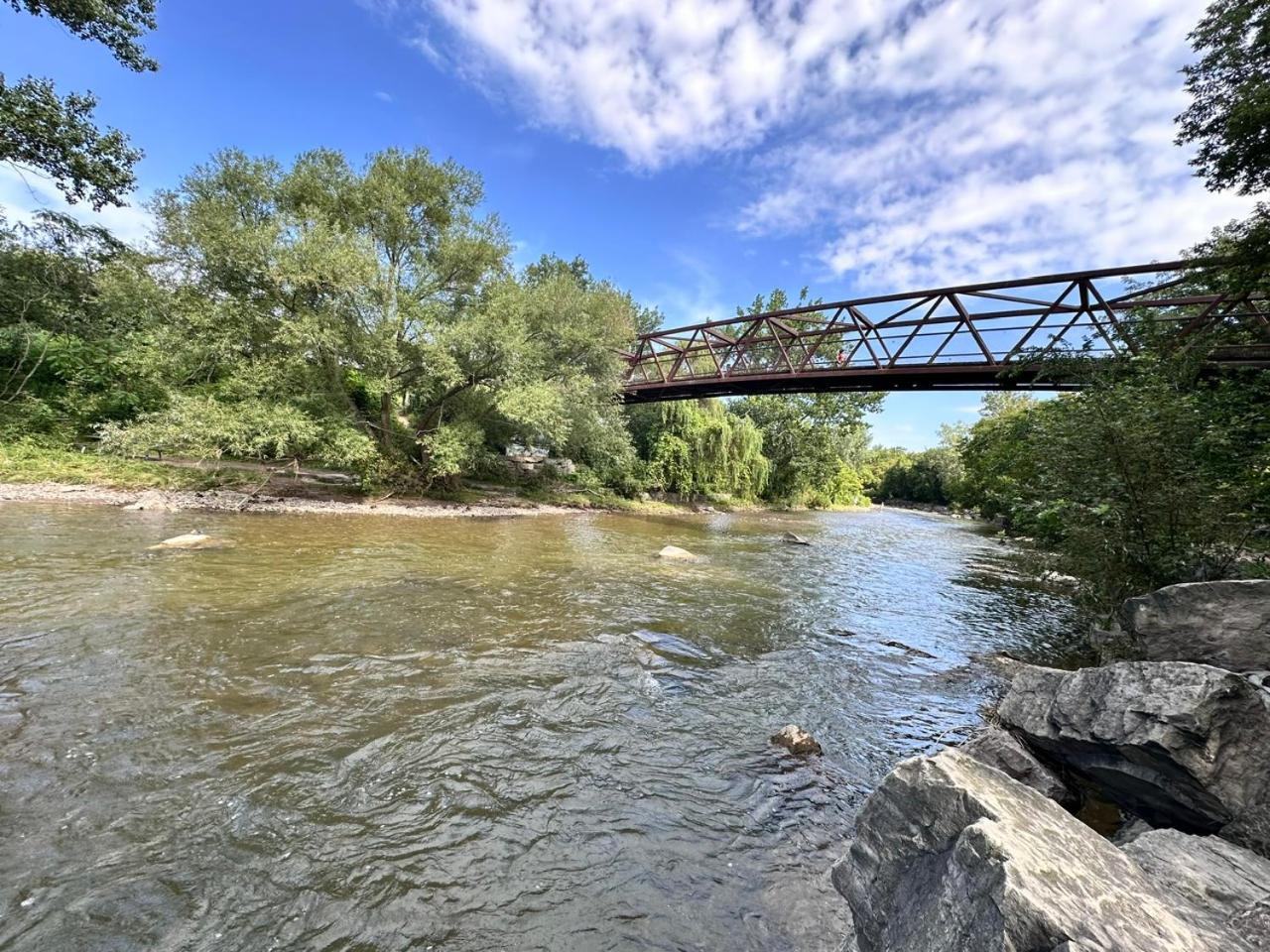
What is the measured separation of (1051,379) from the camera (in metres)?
12.0

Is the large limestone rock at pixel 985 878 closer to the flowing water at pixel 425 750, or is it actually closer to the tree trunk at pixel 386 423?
the flowing water at pixel 425 750

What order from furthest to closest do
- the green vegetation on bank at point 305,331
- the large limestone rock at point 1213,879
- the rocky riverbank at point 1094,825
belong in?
1. the green vegetation on bank at point 305,331
2. the large limestone rock at point 1213,879
3. the rocky riverbank at point 1094,825

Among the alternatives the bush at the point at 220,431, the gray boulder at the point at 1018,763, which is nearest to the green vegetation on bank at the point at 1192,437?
the gray boulder at the point at 1018,763

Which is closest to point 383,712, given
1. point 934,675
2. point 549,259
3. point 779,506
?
point 934,675

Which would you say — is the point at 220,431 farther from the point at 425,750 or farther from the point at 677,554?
the point at 425,750

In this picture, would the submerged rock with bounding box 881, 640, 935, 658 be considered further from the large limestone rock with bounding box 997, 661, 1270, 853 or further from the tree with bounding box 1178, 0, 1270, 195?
the tree with bounding box 1178, 0, 1270, 195

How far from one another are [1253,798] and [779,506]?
42329 mm

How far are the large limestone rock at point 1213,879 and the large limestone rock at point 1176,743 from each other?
447 mm

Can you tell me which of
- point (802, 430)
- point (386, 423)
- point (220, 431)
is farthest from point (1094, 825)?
point (802, 430)

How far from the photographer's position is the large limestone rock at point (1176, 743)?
3.13 m

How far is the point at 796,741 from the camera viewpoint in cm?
530

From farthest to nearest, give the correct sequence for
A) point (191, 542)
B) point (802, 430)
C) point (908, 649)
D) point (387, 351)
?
point (802, 430), point (387, 351), point (191, 542), point (908, 649)

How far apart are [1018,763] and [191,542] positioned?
48.2ft

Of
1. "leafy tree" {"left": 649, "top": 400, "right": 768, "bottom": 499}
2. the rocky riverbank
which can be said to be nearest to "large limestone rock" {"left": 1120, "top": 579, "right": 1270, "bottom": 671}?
the rocky riverbank
